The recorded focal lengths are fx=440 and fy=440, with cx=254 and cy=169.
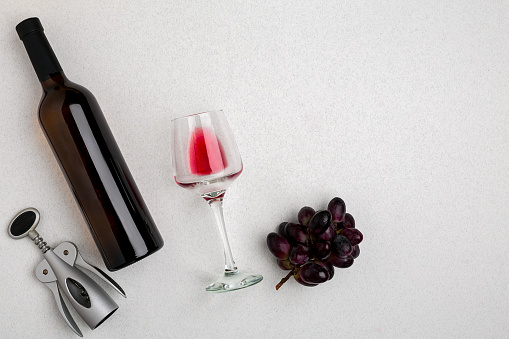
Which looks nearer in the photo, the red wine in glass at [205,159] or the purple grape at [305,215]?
the red wine in glass at [205,159]

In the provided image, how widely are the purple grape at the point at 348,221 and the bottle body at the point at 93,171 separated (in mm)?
461

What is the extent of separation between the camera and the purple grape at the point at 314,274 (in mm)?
987

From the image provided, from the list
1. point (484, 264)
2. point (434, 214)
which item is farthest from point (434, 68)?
point (484, 264)

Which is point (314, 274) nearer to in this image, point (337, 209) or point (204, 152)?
point (337, 209)

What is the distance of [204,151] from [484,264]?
88 cm

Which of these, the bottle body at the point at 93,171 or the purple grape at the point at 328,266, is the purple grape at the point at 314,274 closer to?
the purple grape at the point at 328,266

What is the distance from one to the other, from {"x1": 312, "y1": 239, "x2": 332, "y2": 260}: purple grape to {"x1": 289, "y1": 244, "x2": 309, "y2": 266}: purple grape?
24 mm

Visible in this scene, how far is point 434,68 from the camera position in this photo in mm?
1213

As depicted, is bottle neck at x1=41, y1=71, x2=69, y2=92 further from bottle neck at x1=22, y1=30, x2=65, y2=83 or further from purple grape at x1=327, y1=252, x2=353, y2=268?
purple grape at x1=327, y1=252, x2=353, y2=268

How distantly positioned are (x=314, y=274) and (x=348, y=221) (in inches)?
6.7

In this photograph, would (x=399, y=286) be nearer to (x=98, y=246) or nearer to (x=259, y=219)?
(x=259, y=219)

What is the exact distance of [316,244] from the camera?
39.9 inches

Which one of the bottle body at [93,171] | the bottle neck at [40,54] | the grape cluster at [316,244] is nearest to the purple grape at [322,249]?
the grape cluster at [316,244]

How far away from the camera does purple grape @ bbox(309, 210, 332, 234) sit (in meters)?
0.99
